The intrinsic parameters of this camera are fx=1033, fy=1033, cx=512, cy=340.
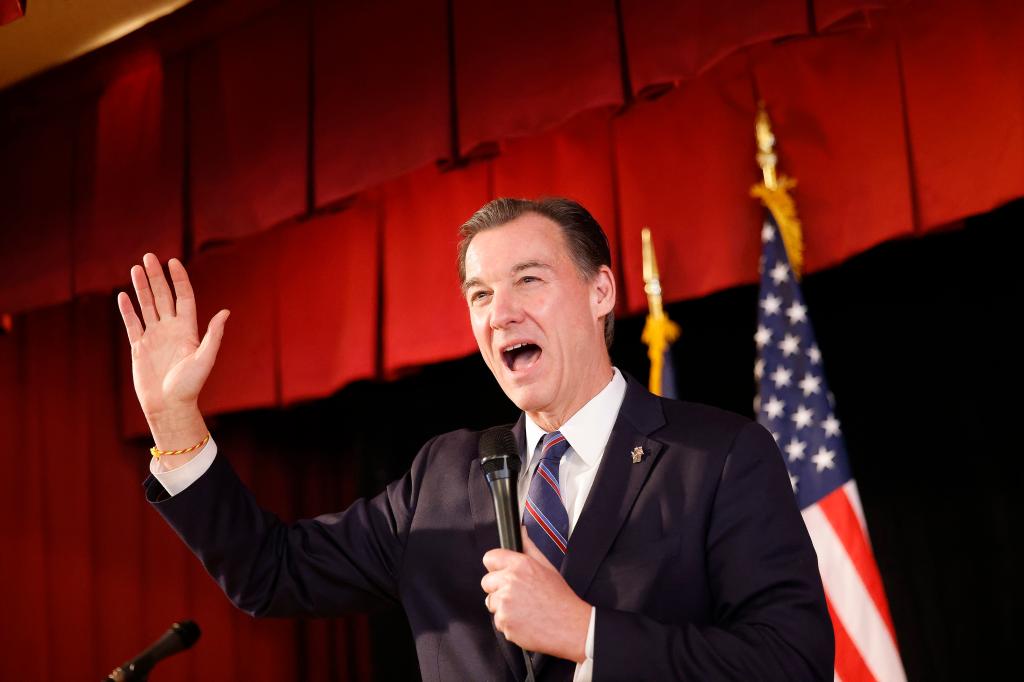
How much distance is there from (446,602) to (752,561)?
0.46 metres

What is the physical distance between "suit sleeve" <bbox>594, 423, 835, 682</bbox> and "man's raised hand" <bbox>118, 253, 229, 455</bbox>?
2.31 ft

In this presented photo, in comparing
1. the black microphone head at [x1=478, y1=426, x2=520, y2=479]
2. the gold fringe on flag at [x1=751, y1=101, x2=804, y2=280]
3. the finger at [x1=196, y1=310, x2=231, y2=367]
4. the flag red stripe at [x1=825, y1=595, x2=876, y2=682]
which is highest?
the gold fringe on flag at [x1=751, y1=101, x2=804, y2=280]

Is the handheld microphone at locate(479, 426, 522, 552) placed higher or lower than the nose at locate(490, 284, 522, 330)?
lower

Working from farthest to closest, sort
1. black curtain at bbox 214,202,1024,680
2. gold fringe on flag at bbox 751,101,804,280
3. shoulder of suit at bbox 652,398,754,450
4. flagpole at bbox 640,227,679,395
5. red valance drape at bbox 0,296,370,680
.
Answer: red valance drape at bbox 0,296,370,680, black curtain at bbox 214,202,1024,680, flagpole at bbox 640,227,679,395, gold fringe on flag at bbox 751,101,804,280, shoulder of suit at bbox 652,398,754,450

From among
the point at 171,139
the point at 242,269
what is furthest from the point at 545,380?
the point at 242,269

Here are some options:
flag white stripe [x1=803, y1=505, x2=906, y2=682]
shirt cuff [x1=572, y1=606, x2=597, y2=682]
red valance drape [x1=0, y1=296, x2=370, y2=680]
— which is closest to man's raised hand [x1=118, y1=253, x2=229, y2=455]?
shirt cuff [x1=572, y1=606, x2=597, y2=682]

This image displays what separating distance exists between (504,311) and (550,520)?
1.07ft

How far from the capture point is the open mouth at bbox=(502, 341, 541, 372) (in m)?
1.58

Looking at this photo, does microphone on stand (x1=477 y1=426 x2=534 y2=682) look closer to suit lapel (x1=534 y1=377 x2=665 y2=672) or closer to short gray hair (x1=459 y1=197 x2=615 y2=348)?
suit lapel (x1=534 y1=377 x2=665 y2=672)

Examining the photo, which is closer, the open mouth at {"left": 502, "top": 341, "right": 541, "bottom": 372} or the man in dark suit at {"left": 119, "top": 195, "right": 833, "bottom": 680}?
the man in dark suit at {"left": 119, "top": 195, "right": 833, "bottom": 680}

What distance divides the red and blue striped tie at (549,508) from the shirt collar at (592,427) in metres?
0.02

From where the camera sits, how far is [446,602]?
1507 mm

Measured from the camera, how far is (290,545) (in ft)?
5.36

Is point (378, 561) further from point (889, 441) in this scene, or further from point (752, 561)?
point (889, 441)
